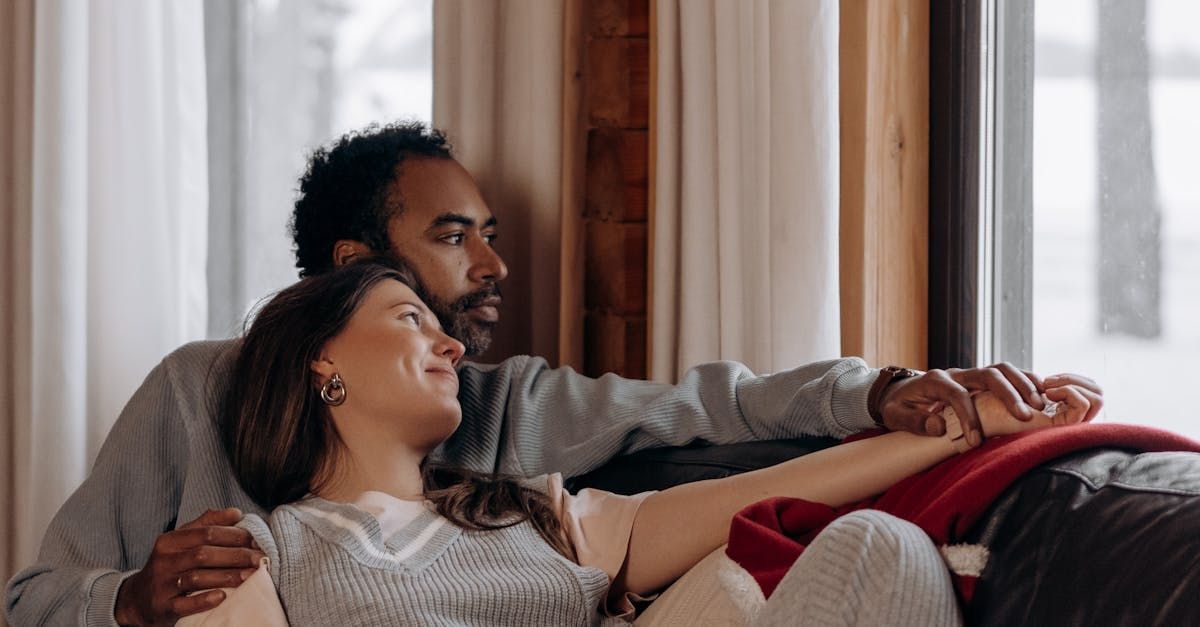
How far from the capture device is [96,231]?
8.72 feet

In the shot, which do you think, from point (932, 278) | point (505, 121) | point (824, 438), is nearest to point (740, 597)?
point (824, 438)

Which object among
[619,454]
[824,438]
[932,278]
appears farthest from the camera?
[932,278]

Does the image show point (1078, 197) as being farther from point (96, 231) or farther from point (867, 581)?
point (96, 231)

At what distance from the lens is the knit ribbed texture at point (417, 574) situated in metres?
1.48

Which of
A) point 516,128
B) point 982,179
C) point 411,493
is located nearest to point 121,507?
point 411,493

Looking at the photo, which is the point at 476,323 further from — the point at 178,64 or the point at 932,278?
the point at 178,64

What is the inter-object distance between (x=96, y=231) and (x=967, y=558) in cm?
202

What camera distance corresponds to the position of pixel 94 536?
1.82 metres

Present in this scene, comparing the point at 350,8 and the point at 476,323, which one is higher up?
the point at 350,8

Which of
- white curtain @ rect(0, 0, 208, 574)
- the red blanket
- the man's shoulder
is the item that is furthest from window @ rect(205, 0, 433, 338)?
the red blanket

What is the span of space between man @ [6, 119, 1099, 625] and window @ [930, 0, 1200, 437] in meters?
0.36

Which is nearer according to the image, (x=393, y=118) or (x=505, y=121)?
(x=505, y=121)

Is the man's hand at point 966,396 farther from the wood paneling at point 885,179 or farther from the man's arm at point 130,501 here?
the man's arm at point 130,501

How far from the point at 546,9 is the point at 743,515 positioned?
130 centimetres
